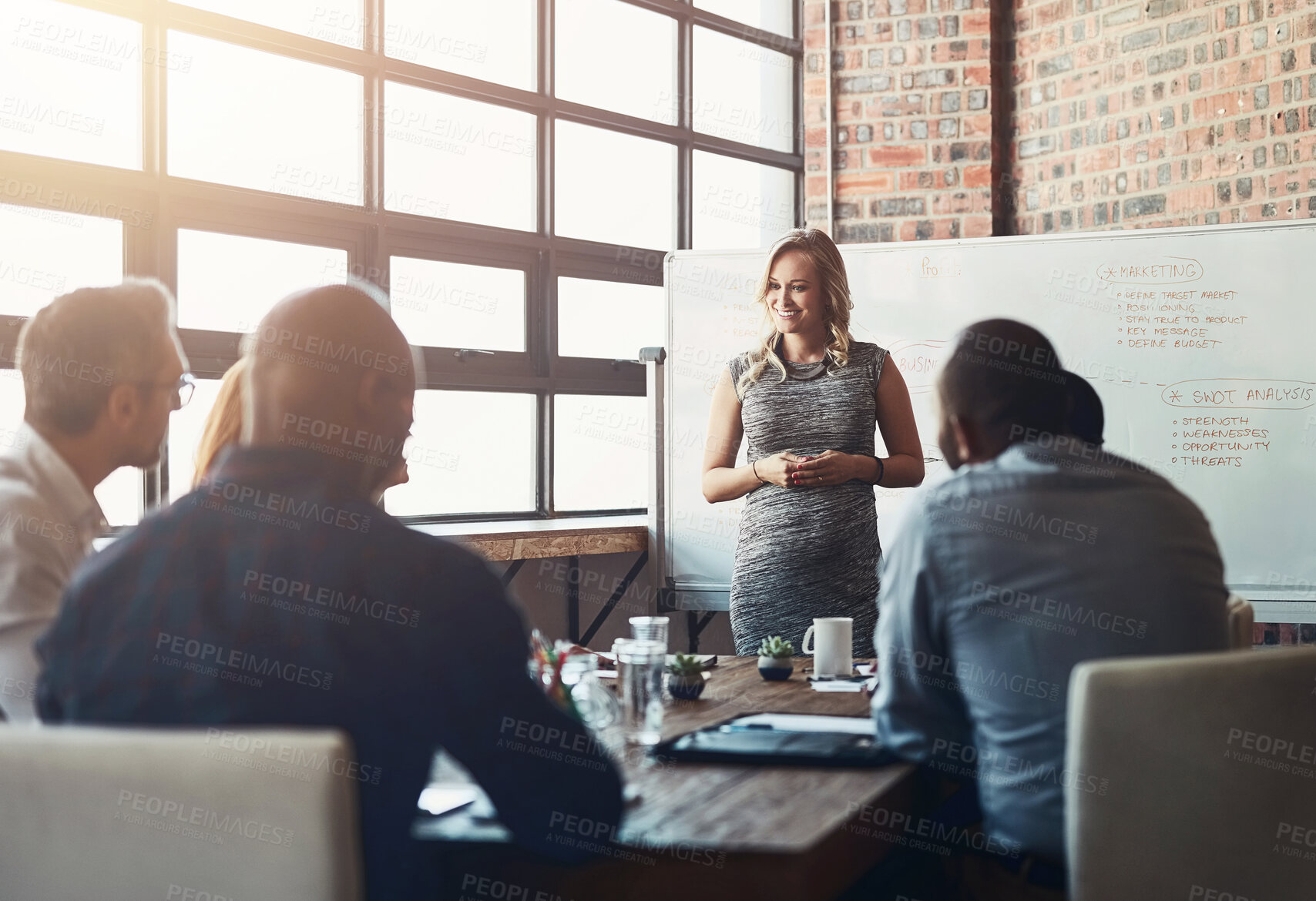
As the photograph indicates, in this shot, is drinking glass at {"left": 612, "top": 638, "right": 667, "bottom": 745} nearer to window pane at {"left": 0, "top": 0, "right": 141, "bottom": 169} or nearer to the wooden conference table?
the wooden conference table

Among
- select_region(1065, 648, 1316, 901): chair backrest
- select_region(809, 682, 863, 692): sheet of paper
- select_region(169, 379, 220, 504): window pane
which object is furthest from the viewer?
select_region(169, 379, 220, 504): window pane

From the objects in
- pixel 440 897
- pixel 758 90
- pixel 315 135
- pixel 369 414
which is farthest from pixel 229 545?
pixel 758 90

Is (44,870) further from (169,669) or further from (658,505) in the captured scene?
(658,505)

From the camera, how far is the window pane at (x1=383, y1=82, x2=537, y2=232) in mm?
3845

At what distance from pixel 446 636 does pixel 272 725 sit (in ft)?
→ 0.55

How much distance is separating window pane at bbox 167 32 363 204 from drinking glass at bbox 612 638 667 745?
2.44m

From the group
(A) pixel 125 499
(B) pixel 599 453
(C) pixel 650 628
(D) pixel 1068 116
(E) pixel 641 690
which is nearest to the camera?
(E) pixel 641 690

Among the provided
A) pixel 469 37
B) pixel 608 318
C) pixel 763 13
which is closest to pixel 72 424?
pixel 469 37

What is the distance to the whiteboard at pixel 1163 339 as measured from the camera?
3453 millimetres

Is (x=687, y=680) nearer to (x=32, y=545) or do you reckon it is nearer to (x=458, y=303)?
(x=32, y=545)

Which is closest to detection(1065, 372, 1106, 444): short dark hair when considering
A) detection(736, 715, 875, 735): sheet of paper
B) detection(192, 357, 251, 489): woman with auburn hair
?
detection(736, 715, 875, 735): sheet of paper

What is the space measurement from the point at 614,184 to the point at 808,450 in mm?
2155

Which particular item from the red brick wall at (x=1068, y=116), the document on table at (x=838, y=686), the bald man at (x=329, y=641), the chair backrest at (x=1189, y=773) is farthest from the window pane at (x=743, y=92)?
the bald man at (x=329, y=641)

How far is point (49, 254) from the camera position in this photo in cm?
301
